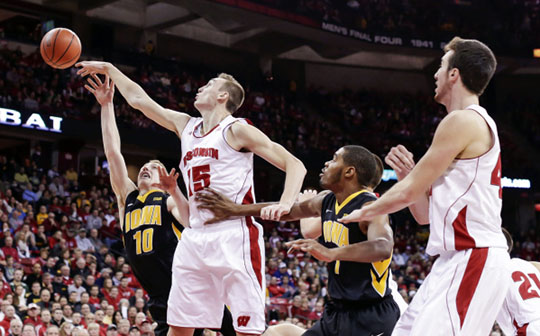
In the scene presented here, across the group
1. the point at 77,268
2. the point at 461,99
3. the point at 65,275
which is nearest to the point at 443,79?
the point at 461,99

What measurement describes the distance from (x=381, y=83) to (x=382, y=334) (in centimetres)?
2431

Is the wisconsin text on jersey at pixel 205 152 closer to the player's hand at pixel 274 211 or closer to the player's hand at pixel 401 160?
the player's hand at pixel 274 211

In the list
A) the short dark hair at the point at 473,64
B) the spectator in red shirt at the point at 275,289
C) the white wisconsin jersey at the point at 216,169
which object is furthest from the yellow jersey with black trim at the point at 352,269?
the spectator in red shirt at the point at 275,289

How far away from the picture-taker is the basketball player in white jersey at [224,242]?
15.3 feet

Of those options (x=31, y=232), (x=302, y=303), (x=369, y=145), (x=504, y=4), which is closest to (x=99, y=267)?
(x=31, y=232)

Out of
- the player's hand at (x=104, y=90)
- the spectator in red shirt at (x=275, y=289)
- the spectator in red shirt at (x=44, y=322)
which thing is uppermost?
the player's hand at (x=104, y=90)

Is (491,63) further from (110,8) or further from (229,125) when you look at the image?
(110,8)

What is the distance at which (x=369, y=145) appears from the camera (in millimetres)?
23766

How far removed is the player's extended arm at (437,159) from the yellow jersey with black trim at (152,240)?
9.54 feet

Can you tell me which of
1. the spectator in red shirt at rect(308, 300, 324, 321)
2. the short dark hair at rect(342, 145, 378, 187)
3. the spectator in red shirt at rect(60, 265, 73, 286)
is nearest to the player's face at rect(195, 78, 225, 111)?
the short dark hair at rect(342, 145, 378, 187)

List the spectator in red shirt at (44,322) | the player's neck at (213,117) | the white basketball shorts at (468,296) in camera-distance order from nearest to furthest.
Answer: the white basketball shorts at (468,296), the player's neck at (213,117), the spectator in red shirt at (44,322)

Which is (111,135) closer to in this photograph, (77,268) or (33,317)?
(33,317)

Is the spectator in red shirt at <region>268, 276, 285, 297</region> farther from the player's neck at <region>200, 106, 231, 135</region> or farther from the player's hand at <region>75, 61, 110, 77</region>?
the player's neck at <region>200, 106, 231, 135</region>

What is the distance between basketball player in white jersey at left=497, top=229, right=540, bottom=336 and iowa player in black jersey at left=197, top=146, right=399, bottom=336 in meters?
1.05
